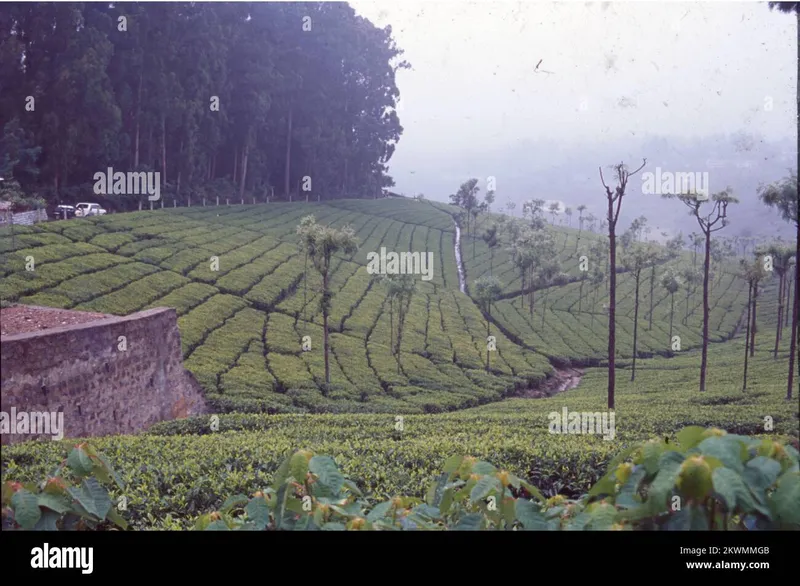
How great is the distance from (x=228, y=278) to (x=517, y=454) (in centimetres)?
2677

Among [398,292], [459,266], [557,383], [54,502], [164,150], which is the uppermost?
[164,150]

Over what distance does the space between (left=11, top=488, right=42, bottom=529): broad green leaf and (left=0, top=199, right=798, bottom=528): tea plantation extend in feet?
8.81

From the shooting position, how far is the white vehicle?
34.8 metres

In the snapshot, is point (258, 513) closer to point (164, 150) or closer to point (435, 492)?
point (435, 492)

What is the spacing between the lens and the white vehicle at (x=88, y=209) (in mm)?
34819

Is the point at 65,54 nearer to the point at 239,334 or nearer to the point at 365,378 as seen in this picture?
the point at 239,334

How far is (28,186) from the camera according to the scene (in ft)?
113

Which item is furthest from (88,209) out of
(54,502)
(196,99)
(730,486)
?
(730,486)

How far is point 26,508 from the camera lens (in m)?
2.26

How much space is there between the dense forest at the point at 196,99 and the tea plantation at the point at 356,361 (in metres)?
4.70

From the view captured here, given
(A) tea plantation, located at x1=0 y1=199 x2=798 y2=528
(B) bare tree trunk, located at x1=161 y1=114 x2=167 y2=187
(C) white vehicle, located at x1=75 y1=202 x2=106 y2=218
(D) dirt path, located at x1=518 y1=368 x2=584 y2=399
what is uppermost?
(B) bare tree trunk, located at x1=161 y1=114 x2=167 y2=187

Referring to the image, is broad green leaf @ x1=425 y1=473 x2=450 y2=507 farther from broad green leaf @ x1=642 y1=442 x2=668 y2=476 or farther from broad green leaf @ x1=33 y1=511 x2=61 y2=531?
broad green leaf @ x1=33 y1=511 x2=61 y2=531

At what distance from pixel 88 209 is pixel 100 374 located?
29389mm

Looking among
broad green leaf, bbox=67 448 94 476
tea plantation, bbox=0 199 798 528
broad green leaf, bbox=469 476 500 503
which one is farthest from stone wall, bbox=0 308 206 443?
broad green leaf, bbox=469 476 500 503
